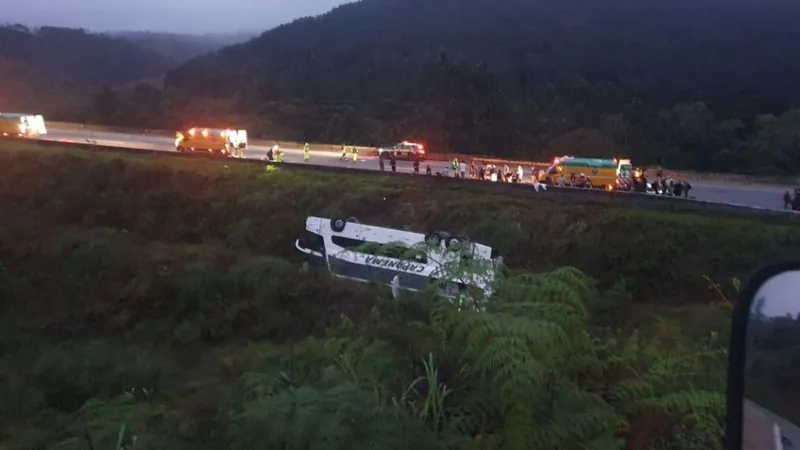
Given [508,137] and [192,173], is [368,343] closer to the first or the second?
[192,173]

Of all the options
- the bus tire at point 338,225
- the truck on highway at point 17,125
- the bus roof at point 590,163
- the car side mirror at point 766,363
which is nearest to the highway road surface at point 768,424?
the car side mirror at point 766,363

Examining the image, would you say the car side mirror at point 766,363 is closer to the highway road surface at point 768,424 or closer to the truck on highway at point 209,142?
the highway road surface at point 768,424

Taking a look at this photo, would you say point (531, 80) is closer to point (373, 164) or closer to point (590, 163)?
point (373, 164)

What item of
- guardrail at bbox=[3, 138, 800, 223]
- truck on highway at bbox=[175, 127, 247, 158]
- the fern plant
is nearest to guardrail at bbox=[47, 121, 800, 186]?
truck on highway at bbox=[175, 127, 247, 158]

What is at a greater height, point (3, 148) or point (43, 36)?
point (43, 36)

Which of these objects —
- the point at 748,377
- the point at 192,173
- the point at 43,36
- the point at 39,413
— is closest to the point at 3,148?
the point at 192,173

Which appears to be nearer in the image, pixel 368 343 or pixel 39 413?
pixel 368 343
